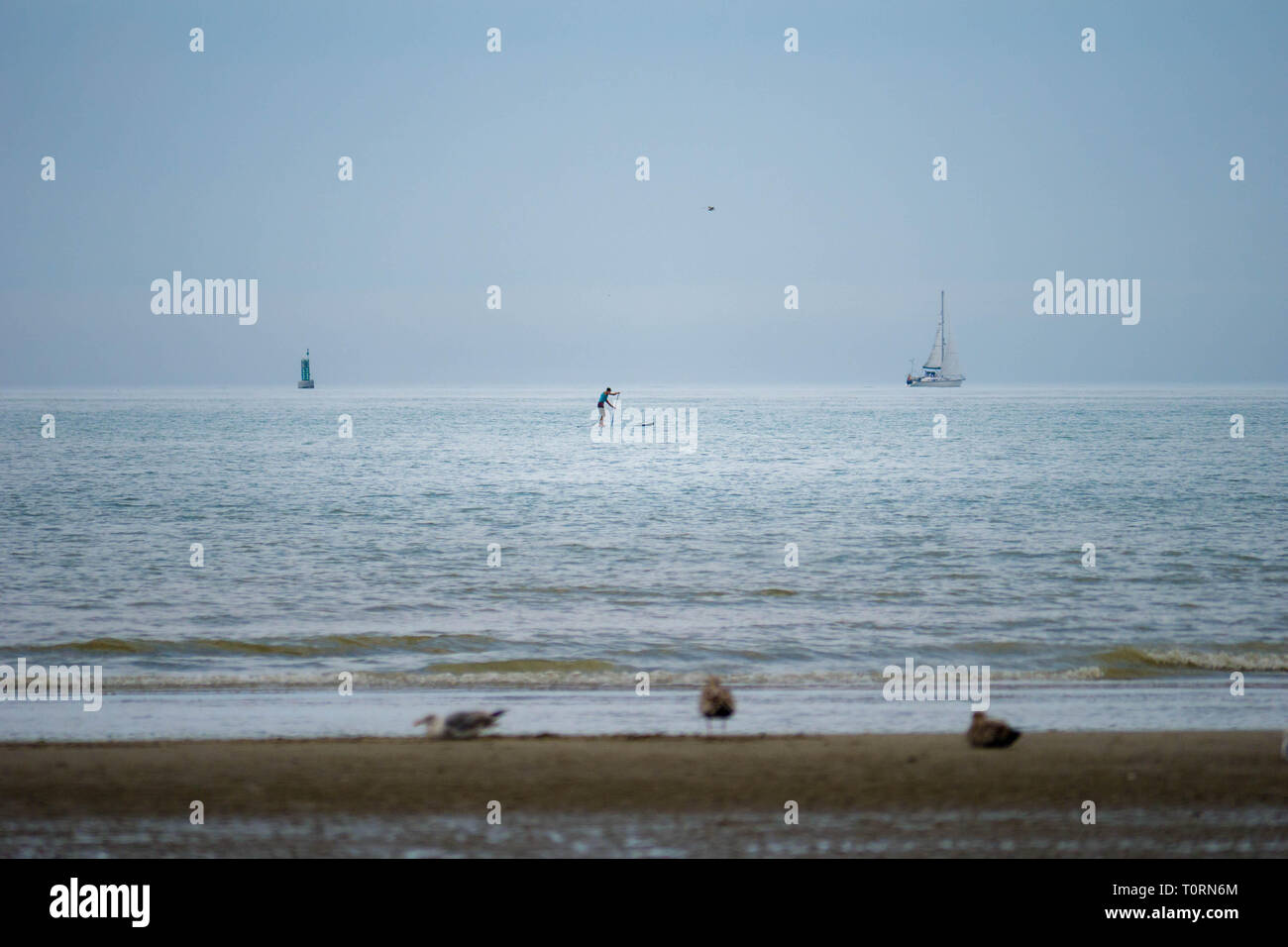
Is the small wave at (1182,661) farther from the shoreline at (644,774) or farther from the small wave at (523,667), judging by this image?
the small wave at (523,667)

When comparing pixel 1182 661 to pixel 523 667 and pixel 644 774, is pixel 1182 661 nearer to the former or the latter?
pixel 523 667

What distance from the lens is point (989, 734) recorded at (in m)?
8.23

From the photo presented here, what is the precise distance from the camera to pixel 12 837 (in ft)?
20.7

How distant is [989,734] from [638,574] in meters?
11.9

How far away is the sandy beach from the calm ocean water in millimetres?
2807

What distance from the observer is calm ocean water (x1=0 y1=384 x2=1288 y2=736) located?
12875 millimetres

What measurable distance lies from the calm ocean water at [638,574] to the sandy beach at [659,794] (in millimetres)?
2807

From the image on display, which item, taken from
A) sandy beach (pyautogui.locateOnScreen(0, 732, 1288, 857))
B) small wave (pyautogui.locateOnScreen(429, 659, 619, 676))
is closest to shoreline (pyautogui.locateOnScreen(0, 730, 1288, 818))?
sandy beach (pyautogui.locateOnScreen(0, 732, 1288, 857))

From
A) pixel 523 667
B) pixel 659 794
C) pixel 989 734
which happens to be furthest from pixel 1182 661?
pixel 659 794

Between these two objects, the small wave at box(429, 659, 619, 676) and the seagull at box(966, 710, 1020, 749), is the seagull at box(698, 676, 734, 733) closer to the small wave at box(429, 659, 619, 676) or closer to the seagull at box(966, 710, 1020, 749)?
the seagull at box(966, 710, 1020, 749)

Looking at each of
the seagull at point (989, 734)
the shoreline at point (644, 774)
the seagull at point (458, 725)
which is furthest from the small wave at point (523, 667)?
the seagull at point (989, 734)
